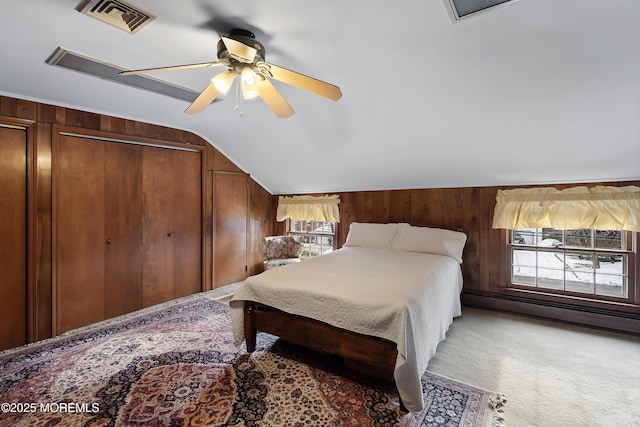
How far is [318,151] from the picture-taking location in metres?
3.51

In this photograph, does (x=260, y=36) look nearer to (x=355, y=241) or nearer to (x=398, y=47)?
(x=398, y=47)

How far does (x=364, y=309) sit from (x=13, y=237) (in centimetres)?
309

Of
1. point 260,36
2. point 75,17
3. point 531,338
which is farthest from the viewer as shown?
point 531,338

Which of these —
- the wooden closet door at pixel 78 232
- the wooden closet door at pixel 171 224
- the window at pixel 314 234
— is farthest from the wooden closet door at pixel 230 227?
the wooden closet door at pixel 78 232

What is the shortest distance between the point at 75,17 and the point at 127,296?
8.92 feet

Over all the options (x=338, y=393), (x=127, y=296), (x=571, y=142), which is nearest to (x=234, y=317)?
(x=338, y=393)

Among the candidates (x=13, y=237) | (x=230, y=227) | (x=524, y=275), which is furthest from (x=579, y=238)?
(x=13, y=237)

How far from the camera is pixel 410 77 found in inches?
82.3

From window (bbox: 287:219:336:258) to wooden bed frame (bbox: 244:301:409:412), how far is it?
2396 mm

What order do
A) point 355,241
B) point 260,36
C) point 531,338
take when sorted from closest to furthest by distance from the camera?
point 260,36, point 531,338, point 355,241

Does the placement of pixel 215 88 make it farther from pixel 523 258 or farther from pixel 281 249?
pixel 523 258

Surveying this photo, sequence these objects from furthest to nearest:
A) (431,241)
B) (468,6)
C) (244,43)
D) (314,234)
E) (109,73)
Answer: (314,234)
(431,241)
(109,73)
(244,43)
(468,6)

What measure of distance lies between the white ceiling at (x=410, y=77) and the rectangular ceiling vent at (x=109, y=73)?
3.0 inches

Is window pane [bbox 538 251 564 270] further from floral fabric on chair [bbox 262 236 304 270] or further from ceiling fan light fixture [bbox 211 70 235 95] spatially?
ceiling fan light fixture [bbox 211 70 235 95]
